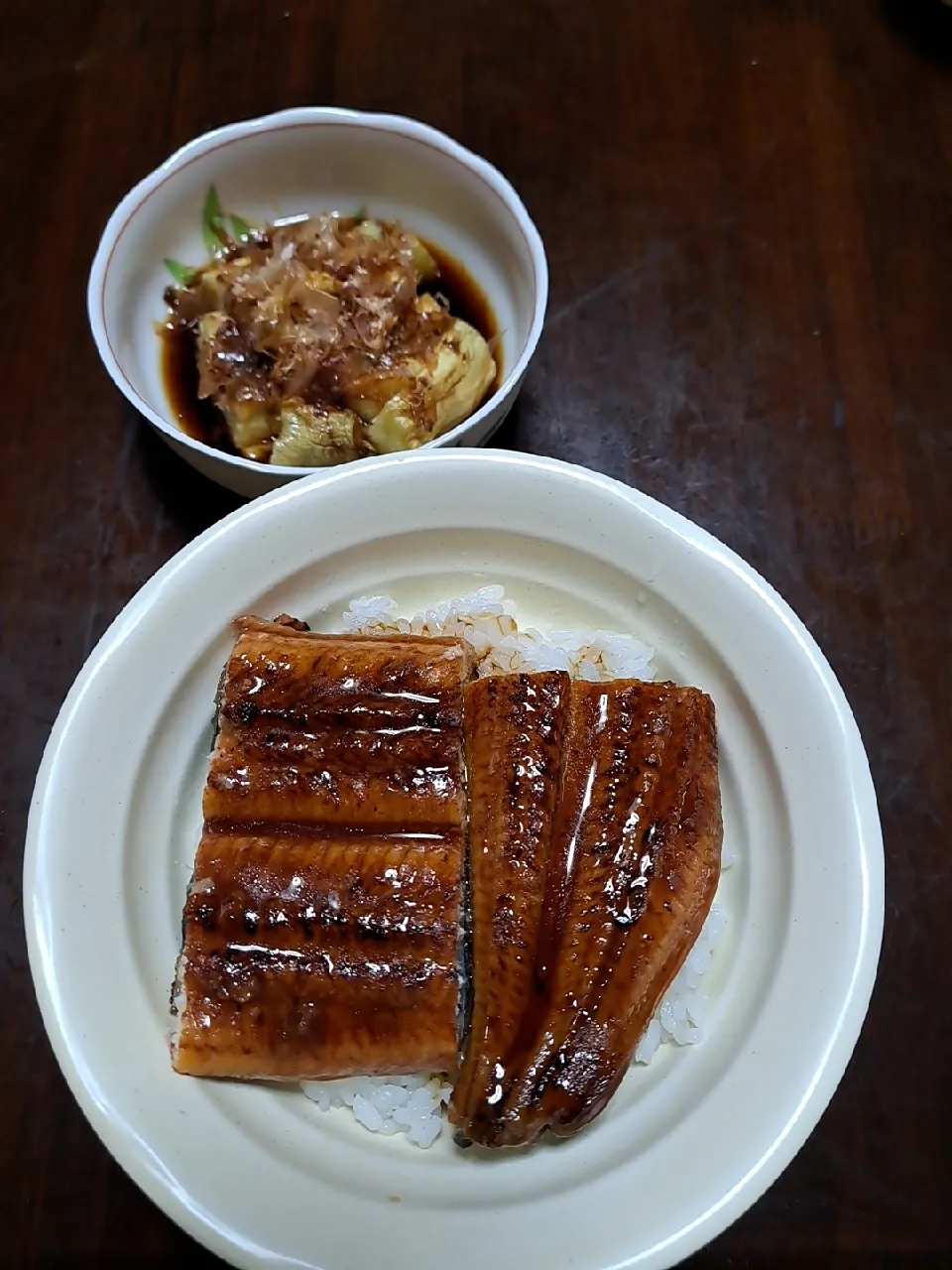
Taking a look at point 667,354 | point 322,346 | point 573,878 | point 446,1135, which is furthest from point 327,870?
point 667,354

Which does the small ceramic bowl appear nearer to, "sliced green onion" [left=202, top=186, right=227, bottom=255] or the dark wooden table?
"sliced green onion" [left=202, top=186, right=227, bottom=255]

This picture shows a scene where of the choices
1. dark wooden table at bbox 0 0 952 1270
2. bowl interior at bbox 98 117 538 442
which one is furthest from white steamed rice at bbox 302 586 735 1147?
bowl interior at bbox 98 117 538 442

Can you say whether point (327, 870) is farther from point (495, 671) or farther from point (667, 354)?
point (667, 354)

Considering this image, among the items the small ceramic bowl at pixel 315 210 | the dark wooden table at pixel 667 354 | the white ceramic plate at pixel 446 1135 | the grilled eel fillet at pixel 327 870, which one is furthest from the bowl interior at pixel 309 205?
the grilled eel fillet at pixel 327 870

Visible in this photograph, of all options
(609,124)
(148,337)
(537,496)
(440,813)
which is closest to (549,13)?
(609,124)

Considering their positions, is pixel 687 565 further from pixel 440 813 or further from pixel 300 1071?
pixel 300 1071

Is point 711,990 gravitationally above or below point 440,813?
below

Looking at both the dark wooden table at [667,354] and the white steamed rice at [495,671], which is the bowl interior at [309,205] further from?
the white steamed rice at [495,671]
